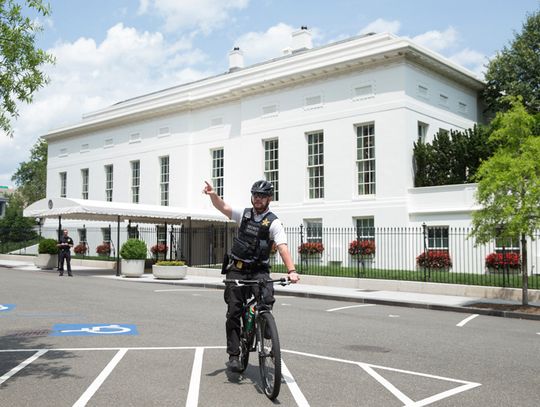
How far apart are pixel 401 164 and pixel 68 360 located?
22.8 m

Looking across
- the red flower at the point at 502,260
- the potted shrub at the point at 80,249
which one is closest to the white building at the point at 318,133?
the red flower at the point at 502,260

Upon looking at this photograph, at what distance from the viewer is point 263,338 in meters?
5.57

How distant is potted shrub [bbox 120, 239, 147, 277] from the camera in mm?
25250

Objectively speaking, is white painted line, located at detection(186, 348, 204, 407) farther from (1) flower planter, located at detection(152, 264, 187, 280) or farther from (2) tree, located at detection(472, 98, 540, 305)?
(1) flower planter, located at detection(152, 264, 187, 280)

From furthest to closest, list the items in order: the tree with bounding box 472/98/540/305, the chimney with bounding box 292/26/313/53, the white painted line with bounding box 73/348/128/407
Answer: the chimney with bounding box 292/26/313/53 < the tree with bounding box 472/98/540/305 < the white painted line with bounding box 73/348/128/407

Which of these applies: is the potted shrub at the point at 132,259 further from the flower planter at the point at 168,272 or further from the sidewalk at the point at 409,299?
the sidewalk at the point at 409,299

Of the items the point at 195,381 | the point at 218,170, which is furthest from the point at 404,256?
the point at 195,381

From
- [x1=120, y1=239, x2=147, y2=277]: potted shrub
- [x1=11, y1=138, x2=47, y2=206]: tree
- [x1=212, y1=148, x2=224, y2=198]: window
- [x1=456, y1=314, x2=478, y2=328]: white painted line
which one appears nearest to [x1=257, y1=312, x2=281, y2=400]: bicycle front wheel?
[x1=456, y1=314, x2=478, y2=328]: white painted line

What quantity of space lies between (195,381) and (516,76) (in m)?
32.9

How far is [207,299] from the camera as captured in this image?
Answer: 1559 cm

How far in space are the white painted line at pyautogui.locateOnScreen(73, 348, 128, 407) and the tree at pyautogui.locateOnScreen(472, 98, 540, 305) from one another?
1096 cm

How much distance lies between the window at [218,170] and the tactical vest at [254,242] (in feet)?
101

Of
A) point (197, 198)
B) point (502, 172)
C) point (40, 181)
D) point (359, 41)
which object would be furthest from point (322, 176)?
point (40, 181)

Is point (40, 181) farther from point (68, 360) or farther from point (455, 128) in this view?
point (68, 360)
